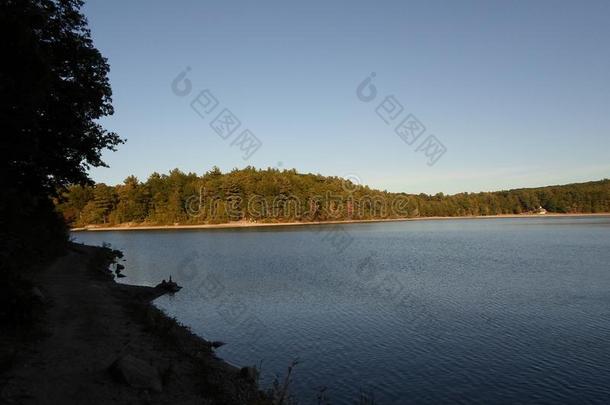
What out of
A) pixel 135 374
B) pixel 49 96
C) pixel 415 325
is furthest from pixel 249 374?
pixel 49 96

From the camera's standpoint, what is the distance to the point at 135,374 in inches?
501

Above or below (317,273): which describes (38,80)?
above

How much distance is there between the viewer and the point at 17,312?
14703 mm

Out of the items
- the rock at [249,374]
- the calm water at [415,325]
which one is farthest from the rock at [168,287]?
the rock at [249,374]

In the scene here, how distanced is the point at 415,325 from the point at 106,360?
1801cm

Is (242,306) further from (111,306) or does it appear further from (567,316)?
(567,316)

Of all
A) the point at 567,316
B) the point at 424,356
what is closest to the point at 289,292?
the point at 424,356

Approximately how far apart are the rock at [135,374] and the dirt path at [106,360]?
0.16m

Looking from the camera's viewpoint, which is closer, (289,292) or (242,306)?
(242,306)

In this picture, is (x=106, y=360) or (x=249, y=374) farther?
(x=249, y=374)

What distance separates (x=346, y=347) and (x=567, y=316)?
15.0 m

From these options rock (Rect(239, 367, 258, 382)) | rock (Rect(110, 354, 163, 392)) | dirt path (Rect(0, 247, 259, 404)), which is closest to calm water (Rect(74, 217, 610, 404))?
rock (Rect(239, 367, 258, 382))

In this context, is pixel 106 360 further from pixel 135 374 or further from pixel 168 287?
pixel 168 287

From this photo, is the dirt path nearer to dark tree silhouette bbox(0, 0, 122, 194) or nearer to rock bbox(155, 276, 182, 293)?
dark tree silhouette bbox(0, 0, 122, 194)
